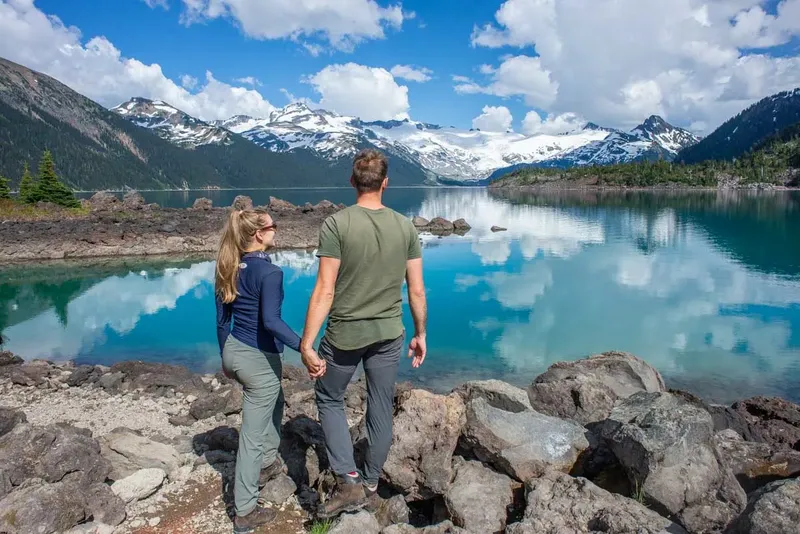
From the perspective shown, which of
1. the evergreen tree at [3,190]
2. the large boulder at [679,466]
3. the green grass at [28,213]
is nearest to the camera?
the large boulder at [679,466]

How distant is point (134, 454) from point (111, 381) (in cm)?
733

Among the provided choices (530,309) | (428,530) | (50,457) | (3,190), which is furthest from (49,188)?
(428,530)

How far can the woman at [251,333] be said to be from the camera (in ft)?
17.9

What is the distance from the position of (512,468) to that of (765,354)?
1666 cm

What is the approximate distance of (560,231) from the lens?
62.1 m

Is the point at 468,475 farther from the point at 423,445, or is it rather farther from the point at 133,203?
the point at 133,203

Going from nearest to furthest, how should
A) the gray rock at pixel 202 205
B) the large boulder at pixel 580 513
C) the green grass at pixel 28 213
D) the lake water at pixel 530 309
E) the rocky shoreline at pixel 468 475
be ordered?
the large boulder at pixel 580 513 → the rocky shoreline at pixel 468 475 → the lake water at pixel 530 309 → the green grass at pixel 28 213 → the gray rock at pixel 202 205

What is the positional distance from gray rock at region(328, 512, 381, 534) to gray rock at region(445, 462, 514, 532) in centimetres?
89

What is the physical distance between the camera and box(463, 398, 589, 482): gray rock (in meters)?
6.33

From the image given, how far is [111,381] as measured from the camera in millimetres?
13719

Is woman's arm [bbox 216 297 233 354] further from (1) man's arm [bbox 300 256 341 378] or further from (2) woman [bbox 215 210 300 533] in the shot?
(1) man's arm [bbox 300 256 341 378]

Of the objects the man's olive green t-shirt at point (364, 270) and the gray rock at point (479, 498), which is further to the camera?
the gray rock at point (479, 498)

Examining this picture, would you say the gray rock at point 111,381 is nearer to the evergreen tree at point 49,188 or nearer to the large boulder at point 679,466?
the large boulder at point 679,466

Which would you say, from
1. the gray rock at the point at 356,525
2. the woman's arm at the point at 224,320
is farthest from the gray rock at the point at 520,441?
the woman's arm at the point at 224,320
